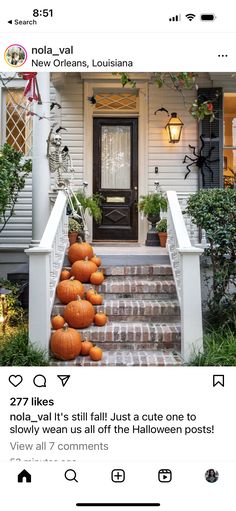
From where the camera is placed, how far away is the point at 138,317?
3770mm

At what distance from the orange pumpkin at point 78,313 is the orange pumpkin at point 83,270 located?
51cm

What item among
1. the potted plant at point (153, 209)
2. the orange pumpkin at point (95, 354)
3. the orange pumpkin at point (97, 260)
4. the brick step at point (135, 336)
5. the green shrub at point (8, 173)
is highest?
the green shrub at point (8, 173)

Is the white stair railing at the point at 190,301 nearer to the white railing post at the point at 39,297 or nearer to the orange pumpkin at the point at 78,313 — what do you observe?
the orange pumpkin at the point at 78,313

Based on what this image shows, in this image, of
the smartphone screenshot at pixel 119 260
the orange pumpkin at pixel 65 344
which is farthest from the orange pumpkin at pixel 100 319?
the orange pumpkin at pixel 65 344

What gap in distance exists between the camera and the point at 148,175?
6.26 meters
